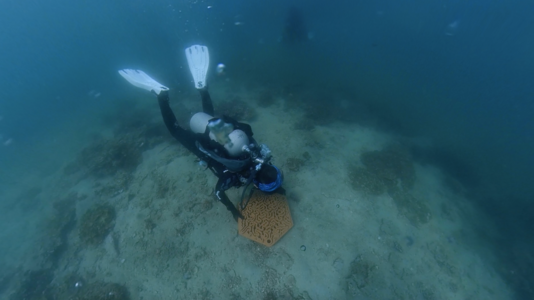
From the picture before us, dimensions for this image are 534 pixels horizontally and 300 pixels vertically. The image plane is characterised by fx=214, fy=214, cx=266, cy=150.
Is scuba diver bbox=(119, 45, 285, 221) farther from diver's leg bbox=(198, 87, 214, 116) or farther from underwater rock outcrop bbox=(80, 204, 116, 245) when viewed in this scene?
underwater rock outcrop bbox=(80, 204, 116, 245)

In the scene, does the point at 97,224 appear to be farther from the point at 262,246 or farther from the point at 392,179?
the point at 392,179

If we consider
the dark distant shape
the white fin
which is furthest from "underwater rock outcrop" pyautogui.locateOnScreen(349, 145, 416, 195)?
the dark distant shape

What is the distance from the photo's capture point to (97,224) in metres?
7.16

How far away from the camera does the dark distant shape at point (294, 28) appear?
17781mm

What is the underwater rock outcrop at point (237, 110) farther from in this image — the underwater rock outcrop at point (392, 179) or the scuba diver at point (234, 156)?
the underwater rock outcrop at point (392, 179)

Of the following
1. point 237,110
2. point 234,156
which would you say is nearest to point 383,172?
point 234,156

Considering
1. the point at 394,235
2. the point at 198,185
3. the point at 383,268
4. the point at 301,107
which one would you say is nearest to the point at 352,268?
the point at 383,268

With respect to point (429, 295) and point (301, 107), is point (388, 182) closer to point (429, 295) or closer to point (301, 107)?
point (429, 295)

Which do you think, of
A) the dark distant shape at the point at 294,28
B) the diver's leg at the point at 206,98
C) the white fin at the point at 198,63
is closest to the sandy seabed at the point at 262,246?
the diver's leg at the point at 206,98

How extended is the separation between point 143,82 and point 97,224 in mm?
5118

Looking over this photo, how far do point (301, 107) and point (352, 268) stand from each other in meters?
8.14

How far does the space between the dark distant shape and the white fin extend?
495 inches

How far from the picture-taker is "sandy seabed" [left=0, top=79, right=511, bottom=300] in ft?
17.4

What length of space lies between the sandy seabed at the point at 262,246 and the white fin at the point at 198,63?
2884 mm
